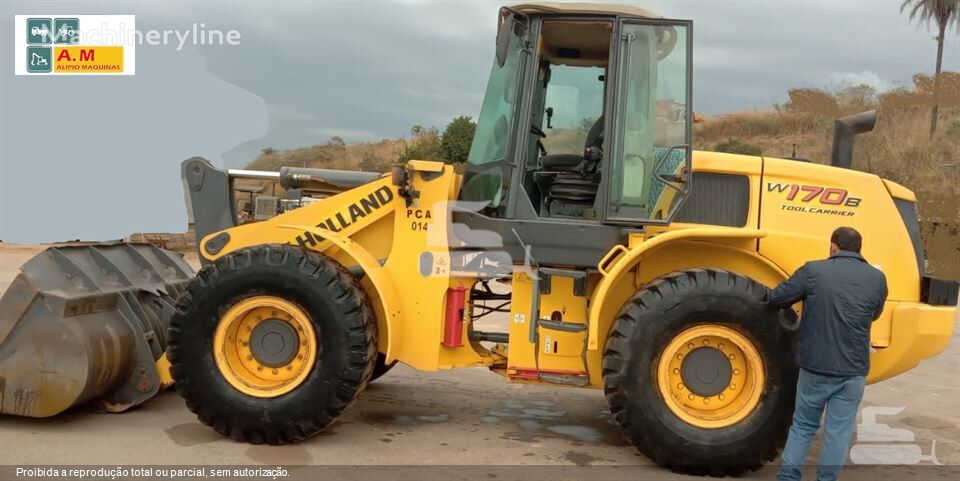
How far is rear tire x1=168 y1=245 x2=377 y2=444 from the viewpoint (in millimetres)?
5141

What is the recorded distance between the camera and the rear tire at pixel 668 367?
4.90 m

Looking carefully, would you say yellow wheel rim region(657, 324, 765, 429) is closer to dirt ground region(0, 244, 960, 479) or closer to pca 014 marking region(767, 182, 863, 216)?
dirt ground region(0, 244, 960, 479)

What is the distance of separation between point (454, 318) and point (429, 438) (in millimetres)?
852

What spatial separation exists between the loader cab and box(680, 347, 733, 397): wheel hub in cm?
89

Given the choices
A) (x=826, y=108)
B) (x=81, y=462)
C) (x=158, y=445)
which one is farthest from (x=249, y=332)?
(x=826, y=108)

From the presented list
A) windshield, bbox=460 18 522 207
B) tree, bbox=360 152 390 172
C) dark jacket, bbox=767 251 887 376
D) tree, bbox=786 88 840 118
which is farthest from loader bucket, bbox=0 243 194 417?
tree, bbox=786 88 840 118

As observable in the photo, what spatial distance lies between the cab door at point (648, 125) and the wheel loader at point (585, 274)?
0.01 m

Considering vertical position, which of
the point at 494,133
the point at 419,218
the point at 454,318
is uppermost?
the point at 494,133

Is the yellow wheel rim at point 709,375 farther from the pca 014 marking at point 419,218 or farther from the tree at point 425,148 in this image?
the tree at point 425,148

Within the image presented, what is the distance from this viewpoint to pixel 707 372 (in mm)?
5059

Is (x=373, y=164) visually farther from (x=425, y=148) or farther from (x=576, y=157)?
(x=576, y=157)

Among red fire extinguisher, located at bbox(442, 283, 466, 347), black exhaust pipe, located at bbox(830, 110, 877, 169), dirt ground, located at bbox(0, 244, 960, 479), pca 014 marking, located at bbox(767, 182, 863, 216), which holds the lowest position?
dirt ground, located at bbox(0, 244, 960, 479)

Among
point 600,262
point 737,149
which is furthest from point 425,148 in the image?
point 600,262

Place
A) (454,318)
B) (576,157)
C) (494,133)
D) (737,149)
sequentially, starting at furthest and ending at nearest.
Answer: (737,149), (576,157), (494,133), (454,318)
